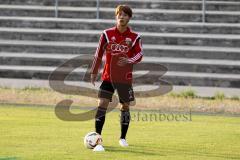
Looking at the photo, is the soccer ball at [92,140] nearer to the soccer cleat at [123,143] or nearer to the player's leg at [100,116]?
the player's leg at [100,116]

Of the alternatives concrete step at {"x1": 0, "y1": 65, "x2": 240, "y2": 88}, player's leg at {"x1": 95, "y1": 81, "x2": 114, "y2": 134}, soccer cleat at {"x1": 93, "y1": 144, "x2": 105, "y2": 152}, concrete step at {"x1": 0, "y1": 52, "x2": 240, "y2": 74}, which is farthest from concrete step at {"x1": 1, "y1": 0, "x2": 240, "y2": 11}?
soccer cleat at {"x1": 93, "y1": 144, "x2": 105, "y2": 152}

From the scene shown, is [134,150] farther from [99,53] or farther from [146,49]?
[146,49]

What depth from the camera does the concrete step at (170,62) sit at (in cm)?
2377

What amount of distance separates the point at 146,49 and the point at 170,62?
1083mm

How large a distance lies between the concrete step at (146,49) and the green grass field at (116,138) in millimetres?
6859

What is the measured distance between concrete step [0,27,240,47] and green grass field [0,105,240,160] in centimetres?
740

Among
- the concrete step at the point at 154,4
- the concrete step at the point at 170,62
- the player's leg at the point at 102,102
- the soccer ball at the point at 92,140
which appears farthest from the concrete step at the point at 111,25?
the soccer ball at the point at 92,140

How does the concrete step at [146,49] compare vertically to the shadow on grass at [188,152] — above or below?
below

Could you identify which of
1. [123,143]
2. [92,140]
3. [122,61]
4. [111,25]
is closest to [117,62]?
[122,61]

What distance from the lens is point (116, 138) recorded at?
13523mm

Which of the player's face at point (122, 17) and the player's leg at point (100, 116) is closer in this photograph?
the player's face at point (122, 17)

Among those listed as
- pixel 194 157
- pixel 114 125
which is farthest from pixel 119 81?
pixel 114 125

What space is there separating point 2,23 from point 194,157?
16.4 meters

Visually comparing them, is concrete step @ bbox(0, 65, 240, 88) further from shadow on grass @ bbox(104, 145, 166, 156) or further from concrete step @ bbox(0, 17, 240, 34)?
shadow on grass @ bbox(104, 145, 166, 156)
